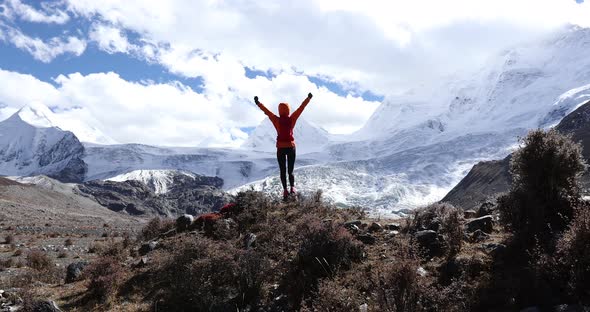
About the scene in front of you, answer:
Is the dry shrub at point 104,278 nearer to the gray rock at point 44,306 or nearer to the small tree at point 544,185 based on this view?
the gray rock at point 44,306

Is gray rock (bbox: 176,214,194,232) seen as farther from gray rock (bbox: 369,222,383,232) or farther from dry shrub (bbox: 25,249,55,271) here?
gray rock (bbox: 369,222,383,232)

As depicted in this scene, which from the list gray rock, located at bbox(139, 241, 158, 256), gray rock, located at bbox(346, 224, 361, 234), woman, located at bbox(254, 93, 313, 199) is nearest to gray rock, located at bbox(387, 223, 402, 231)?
gray rock, located at bbox(346, 224, 361, 234)

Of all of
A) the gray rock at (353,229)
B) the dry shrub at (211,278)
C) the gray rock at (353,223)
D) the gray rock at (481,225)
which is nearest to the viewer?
the dry shrub at (211,278)

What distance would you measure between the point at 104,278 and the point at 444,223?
6688 mm

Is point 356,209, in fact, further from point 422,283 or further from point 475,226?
point 422,283

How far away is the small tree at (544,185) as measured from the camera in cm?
837

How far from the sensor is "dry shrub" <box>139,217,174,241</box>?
16250 millimetres

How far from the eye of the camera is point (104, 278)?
1034 centimetres

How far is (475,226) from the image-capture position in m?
10.4

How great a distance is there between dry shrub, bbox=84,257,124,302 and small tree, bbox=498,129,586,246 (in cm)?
763

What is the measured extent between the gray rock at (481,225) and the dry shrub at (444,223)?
49 centimetres

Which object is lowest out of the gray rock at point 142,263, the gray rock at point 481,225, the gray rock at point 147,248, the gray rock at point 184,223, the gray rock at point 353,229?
the gray rock at point 142,263

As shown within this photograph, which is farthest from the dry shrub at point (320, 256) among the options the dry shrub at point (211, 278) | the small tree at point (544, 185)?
the small tree at point (544, 185)

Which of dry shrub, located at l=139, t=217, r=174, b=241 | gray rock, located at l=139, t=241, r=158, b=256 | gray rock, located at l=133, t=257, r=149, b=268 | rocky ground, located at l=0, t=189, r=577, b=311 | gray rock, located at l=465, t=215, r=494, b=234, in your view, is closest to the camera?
rocky ground, located at l=0, t=189, r=577, b=311
